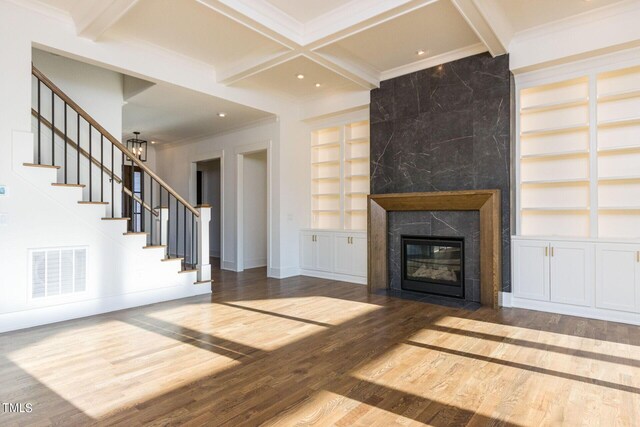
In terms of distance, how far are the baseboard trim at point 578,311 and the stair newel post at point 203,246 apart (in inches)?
164

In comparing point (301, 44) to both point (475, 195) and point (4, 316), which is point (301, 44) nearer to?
point (475, 195)

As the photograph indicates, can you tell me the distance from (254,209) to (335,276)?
8.39 feet

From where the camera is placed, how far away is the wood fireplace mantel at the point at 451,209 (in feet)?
14.5

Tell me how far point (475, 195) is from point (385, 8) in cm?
240

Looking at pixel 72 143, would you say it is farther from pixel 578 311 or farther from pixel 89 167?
pixel 578 311

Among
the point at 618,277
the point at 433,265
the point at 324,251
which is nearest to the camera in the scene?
the point at 618,277

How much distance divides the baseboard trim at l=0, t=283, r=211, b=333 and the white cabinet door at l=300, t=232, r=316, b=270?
6.80 feet

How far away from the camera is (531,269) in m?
4.40

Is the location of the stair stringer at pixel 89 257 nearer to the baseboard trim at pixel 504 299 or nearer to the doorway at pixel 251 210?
the doorway at pixel 251 210

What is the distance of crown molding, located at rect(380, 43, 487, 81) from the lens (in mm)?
4590

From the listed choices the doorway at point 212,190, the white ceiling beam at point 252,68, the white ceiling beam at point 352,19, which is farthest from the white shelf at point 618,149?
the doorway at point 212,190

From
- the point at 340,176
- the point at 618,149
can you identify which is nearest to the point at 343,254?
the point at 340,176

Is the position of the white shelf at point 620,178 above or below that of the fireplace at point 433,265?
→ above

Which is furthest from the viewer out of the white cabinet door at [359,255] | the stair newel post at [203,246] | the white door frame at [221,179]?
the white door frame at [221,179]
